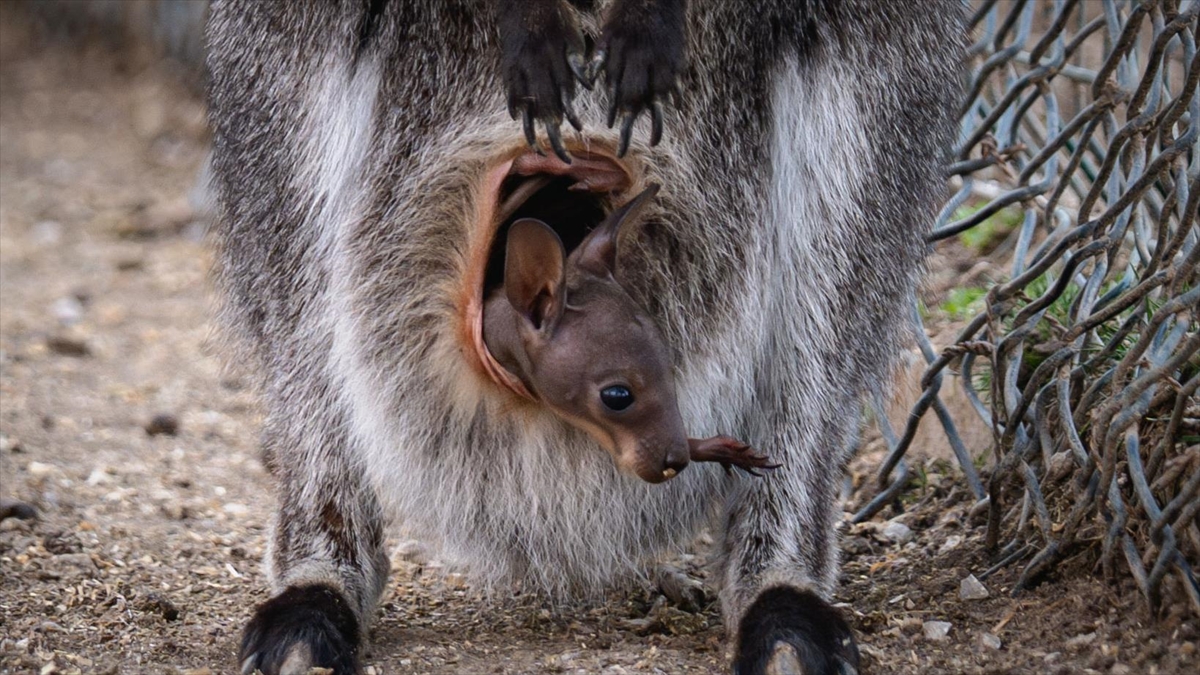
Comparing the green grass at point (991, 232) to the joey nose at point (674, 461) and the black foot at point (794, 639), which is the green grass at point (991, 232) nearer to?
the black foot at point (794, 639)

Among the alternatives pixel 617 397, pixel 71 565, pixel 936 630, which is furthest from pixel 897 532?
pixel 71 565

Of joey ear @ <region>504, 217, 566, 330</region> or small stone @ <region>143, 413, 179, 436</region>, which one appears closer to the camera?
joey ear @ <region>504, 217, 566, 330</region>

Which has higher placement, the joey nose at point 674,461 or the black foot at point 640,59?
the black foot at point 640,59

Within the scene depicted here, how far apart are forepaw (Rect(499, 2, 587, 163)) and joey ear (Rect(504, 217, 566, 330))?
0.55 feet

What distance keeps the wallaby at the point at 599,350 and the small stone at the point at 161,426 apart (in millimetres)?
2319

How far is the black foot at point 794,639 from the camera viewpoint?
2990 millimetres

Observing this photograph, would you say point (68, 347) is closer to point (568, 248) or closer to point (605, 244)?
point (568, 248)

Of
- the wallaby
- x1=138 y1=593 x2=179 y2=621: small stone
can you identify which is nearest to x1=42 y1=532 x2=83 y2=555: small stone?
x1=138 y1=593 x2=179 y2=621: small stone

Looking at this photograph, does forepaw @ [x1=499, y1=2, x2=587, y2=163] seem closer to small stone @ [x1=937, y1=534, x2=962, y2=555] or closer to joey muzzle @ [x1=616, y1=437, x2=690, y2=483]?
joey muzzle @ [x1=616, y1=437, x2=690, y2=483]

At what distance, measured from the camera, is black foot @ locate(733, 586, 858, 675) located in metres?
2.99

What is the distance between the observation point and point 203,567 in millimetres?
3855

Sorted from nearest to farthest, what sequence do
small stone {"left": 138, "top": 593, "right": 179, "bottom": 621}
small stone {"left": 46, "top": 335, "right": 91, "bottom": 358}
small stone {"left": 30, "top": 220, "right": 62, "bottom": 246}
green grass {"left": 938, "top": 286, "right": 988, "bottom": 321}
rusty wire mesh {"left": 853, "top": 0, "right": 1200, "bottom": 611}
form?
rusty wire mesh {"left": 853, "top": 0, "right": 1200, "bottom": 611} → small stone {"left": 138, "top": 593, "right": 179, "bottom": 621} → green grass {"left": 938, "top": 286, "right": 988, "bottom": 321} → small stone {"left": 46, "top": 335, "right": 91, "bottom": 358} → small stone {"left": 30, "top": 220, "right": 62, "bottom": 246}

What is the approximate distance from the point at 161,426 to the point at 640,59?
271 centimetres

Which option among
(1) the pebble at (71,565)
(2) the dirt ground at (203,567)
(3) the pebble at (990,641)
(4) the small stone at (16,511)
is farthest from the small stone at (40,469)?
(3) the pebble at (990,641)
